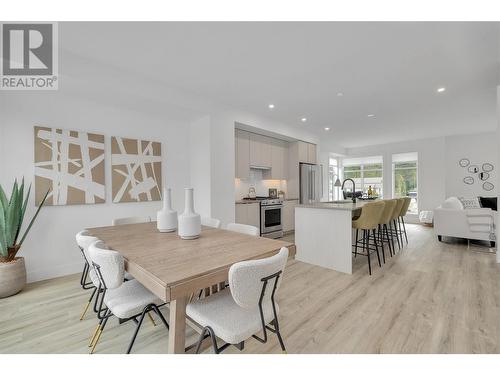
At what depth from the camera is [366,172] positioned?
8.48 meters

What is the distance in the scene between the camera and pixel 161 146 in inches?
153

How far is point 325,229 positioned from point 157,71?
3058 millimetres

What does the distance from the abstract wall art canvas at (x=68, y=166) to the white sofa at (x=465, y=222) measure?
6.09m

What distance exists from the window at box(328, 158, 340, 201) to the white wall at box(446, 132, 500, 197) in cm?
328

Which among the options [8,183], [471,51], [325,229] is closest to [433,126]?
[471,51]

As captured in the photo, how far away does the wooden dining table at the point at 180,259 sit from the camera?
1076 mm

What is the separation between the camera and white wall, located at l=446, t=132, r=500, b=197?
20.6ft

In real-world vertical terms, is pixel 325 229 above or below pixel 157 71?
below

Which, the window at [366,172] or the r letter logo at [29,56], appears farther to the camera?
the window at [366,172]

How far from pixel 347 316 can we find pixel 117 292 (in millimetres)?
Answer: 1888

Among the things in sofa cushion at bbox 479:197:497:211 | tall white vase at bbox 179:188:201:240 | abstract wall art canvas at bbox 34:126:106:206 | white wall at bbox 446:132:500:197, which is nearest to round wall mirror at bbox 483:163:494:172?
white wall at bbox 446:132:500:197

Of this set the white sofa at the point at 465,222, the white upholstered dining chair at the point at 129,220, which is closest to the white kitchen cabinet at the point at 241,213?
the white upholstered dining chair at the point at 129,220

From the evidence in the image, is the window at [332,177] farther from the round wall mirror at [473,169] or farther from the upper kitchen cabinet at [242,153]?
the upper kitchen cabinet at [242,153]

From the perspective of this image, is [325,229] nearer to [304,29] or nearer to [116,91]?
[304,29]
